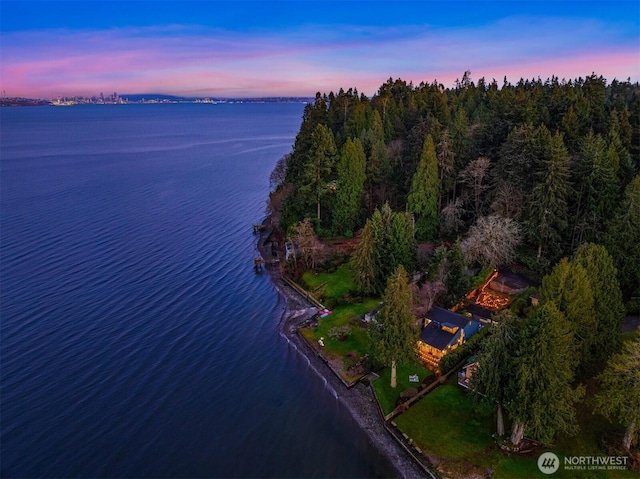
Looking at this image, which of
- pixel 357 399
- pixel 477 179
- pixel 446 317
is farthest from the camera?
pixel 477 179

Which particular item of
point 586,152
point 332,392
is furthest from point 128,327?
point 586,152

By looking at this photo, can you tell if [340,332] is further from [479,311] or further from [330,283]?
[479,311]

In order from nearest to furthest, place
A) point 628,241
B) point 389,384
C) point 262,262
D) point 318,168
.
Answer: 1. point 389,384
2. point 628,241
3. point 262,262
4. point 318,168

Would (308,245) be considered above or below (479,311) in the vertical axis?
above

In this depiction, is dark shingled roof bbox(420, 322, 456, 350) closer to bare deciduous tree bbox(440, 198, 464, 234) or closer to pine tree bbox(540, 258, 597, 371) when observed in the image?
pine tree bbox(540, 258, 597, 371)

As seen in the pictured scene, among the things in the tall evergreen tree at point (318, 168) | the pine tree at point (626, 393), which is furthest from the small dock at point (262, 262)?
the pine tree at point (626, 393)

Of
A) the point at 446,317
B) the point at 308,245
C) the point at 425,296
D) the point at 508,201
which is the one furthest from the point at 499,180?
the point at 308,245

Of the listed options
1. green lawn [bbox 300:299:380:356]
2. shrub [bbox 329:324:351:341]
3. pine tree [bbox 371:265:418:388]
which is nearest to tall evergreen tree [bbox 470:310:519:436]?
pine tree [bbox 371:265:418:388]
